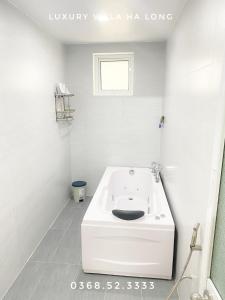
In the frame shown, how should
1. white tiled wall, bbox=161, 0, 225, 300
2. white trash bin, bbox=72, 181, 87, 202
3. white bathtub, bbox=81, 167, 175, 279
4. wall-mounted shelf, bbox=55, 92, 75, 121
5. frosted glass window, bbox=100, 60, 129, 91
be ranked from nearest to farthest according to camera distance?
1. white tiled wall, bbox=161, 0, 225, 300
2. white bathtub, bbox=81, 167, 175, 279
3. wall-mounted shelf, bbox=55, 92, 75, 121
4. frosted glass window, bbox=100, 60, 129, 91
5. white trash bin, bbox=72, 181, 87, 202

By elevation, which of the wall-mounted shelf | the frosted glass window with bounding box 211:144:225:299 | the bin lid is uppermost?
the wall-mounted shelf

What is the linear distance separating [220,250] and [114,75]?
302cm

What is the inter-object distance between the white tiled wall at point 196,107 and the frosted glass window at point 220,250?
0.81 feet

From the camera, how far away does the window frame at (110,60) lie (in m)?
3.23

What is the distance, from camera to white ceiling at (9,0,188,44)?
5.93ft

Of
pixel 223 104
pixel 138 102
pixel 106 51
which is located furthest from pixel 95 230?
pixel 106 51

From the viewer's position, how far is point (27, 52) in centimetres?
212

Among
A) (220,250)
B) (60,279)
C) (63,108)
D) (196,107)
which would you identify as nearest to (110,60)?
(63,108)

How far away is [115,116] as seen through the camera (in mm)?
3391

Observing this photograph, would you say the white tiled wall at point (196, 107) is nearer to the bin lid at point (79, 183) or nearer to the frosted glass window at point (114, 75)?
the frosted glass window at point (114, 75)

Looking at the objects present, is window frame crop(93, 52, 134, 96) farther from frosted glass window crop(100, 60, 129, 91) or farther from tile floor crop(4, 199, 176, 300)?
tile floor crop(4, 199, 176, 300)

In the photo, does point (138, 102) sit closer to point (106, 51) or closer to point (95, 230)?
point (106, 51)

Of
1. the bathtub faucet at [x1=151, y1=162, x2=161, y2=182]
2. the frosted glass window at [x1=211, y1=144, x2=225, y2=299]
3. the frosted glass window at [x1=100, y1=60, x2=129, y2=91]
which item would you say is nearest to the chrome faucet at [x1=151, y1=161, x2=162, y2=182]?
the bathtub faucet at [x1=151, y1=162, x2=161, y2=182]

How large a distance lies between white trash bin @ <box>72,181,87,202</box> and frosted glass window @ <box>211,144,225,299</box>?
2756 mm
